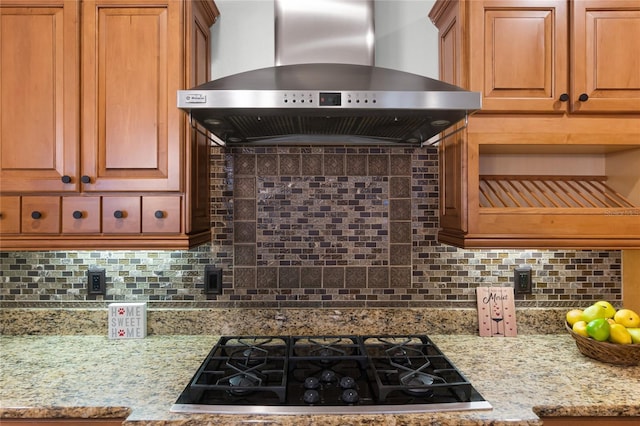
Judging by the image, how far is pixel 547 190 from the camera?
1.72m

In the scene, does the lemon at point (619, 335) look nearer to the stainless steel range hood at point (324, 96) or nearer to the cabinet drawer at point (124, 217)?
the stainless steel range hood at point (324, 96)

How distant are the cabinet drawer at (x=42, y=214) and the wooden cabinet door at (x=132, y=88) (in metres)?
0.14

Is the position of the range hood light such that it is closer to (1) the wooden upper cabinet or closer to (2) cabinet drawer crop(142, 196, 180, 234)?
(2) cabinet drawer crop(142, 196, 180, 234)

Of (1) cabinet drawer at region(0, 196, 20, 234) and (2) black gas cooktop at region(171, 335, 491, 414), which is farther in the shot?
(1) cabinet drawer at region(0, 196, 20, 234)

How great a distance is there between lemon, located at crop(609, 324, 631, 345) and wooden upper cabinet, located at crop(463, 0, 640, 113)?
793 millimetres

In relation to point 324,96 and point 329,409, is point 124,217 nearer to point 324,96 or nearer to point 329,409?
point 324,96

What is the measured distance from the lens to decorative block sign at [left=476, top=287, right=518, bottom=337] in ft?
5.56

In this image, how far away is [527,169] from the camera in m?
1.74

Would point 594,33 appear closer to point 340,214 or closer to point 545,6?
point 545,6

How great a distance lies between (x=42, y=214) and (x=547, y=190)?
6.70 ft

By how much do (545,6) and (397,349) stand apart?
4.64ft

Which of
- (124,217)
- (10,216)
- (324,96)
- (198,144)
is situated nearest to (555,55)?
(324,96)

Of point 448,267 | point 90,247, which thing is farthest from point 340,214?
point 90,247

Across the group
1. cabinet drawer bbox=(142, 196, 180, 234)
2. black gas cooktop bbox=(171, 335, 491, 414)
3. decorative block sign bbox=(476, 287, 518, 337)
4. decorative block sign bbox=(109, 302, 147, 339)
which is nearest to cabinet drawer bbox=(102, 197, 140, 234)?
cabinet drawer bbox=(142, 196, 180, 234)
